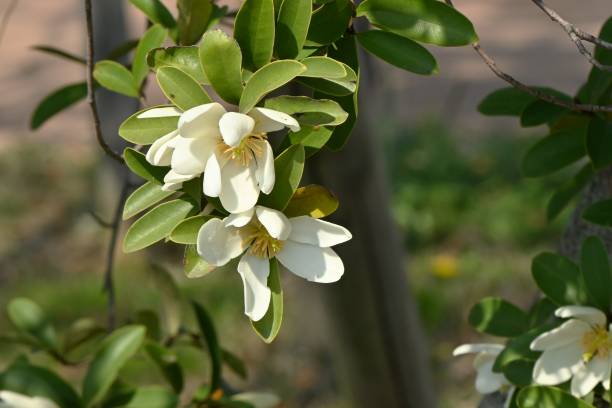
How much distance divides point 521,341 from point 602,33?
340 mm

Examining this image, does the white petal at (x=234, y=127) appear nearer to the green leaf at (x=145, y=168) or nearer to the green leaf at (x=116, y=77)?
the green leaf at (x=145, y=168)

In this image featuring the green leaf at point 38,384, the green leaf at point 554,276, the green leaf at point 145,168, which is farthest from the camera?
the green leaf at point 38,384

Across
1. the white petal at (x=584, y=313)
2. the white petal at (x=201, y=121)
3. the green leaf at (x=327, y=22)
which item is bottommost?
the white petal at (x=584, y=313)

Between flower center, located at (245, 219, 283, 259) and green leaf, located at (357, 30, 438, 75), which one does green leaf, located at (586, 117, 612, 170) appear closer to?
green leaf, located at (357, 30, 438, 75)

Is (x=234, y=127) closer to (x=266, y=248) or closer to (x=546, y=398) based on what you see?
(x=266, y=248)

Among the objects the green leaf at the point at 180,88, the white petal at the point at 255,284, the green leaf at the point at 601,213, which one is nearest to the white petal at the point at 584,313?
the green leaf at the point at 601,213

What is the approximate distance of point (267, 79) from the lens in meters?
0.74

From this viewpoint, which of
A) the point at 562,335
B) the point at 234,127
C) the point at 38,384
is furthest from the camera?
the point at 38,384

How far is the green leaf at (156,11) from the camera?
3.51 ft

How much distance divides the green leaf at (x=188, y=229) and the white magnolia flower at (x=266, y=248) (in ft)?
0.07

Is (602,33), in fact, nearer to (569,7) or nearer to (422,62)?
(422,62)

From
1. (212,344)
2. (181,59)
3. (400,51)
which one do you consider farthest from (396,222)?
(181,59)

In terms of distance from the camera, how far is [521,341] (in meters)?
1.02

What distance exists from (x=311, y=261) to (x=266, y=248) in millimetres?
40
